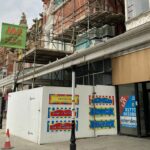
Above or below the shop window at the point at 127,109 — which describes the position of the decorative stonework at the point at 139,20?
above

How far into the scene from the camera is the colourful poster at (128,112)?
13.9 metres

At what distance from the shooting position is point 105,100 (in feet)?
47.1

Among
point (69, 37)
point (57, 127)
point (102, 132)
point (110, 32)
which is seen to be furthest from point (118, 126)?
point (69, 37)

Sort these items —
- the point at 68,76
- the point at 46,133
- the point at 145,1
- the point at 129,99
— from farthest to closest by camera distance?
the point at 68,76, the point at 129,99, the point at 145,1, the point at 46,133

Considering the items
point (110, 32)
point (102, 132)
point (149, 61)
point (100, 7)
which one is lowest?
point (102, 132)

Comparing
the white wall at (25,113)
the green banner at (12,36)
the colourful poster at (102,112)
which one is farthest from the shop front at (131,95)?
the green banner at (12,36)

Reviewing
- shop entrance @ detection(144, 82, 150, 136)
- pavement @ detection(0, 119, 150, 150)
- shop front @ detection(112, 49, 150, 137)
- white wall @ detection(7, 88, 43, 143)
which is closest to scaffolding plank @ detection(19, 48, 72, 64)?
white wall @ detection(7, 88, 43, 143)

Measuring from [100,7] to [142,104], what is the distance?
22.4 ft

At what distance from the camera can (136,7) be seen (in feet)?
44.1

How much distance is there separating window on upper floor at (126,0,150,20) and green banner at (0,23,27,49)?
632cm

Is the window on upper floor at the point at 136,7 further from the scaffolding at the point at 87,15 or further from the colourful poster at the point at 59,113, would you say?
the colourful poster at the point at 59,113

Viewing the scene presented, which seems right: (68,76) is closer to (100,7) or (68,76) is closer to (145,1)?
(100,7)

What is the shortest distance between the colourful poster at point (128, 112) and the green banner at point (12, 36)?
6684 mm

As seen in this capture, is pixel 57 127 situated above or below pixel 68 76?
below
